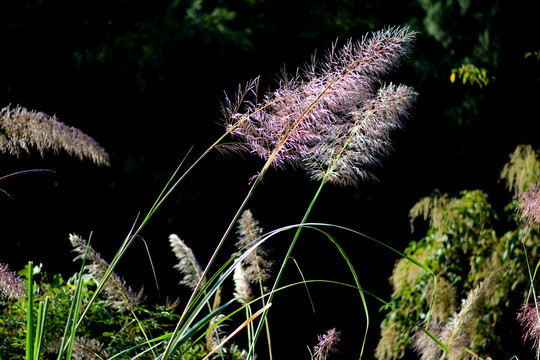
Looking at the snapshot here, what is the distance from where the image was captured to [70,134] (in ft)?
4.40

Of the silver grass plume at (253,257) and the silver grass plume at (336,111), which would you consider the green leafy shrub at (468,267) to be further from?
the silver grass plume at (336,111)

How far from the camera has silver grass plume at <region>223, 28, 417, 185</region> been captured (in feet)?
3.59

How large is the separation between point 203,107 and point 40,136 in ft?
9.91

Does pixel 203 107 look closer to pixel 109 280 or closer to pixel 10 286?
pixel 109 280

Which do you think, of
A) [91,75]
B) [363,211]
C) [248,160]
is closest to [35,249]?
[91,75]

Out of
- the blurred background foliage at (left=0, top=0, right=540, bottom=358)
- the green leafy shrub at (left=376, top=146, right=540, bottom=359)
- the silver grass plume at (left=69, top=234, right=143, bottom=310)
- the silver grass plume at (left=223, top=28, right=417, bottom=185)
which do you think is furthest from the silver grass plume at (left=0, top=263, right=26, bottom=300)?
the blurred background foliage at (left=0, top=0, right=540, bottom=358)

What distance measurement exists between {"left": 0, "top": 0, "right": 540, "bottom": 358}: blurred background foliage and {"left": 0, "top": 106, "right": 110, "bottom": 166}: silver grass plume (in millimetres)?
2636

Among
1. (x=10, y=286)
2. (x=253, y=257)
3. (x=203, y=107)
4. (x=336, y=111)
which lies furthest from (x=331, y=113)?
(x=203, y=107)

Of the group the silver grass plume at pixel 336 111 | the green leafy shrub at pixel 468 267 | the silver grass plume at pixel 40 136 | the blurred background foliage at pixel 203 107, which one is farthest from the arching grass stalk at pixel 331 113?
the blurred background foliage at pixel 203 107

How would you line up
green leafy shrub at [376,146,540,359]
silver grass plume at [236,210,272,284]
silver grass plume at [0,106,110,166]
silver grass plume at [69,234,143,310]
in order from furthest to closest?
green leafy shrub at [376,146,540,359] → silver grass plume at [236,210,272,284] → silver grass plume at [69,234,143,310] → silver grass plume at [0,106,110,166]

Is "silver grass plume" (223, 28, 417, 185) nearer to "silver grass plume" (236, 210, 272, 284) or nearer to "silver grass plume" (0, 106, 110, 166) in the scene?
"silver grass plume" (0, 106, 110, 166)

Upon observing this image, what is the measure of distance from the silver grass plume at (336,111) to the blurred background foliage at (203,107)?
2949 millimetres

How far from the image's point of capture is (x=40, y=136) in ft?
4.26

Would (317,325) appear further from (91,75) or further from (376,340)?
(91,75)
